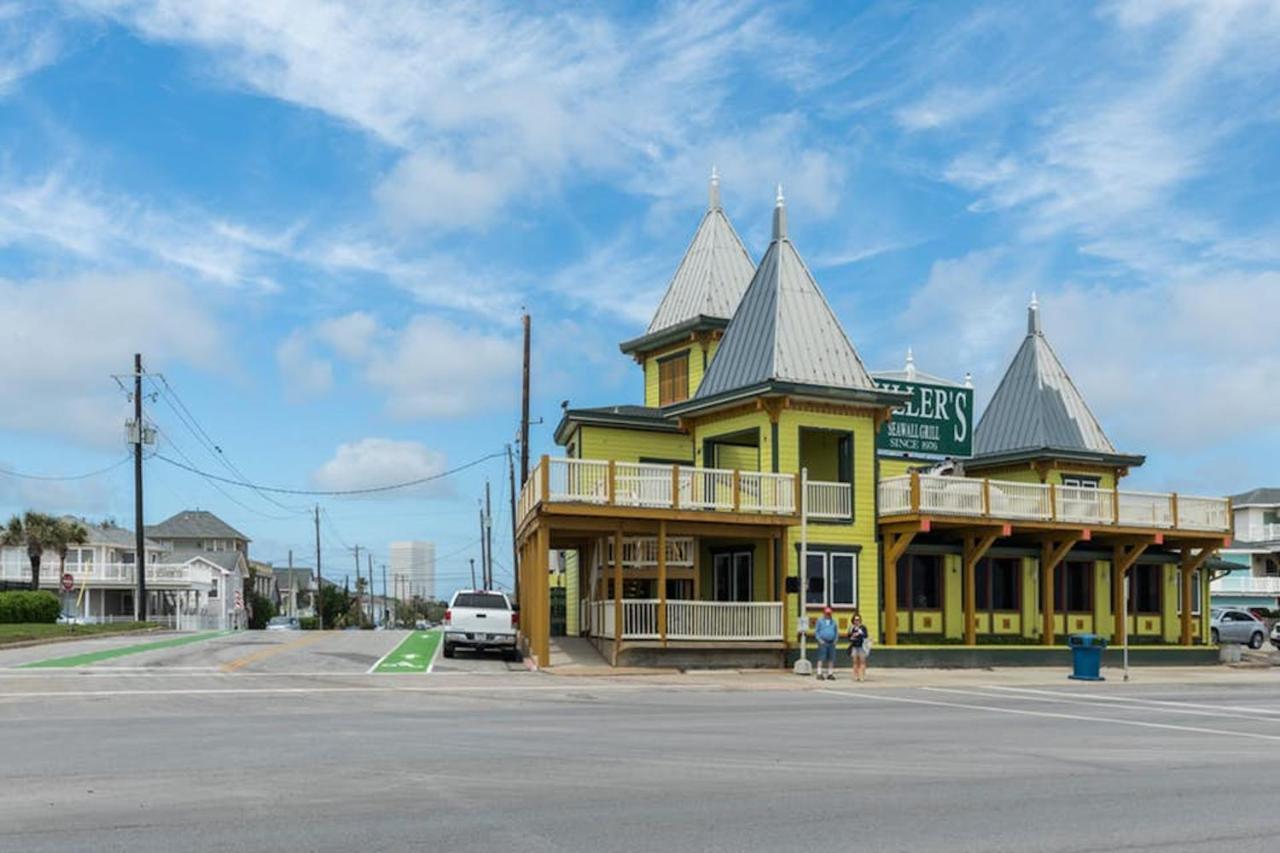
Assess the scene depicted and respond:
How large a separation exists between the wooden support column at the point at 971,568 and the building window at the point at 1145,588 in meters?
8.16

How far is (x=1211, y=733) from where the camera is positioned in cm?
1803

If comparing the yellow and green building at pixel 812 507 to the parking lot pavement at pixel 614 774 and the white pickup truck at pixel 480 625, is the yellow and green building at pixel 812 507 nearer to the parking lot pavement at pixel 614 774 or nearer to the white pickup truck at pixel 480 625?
the white pickup truck at pixel 480 625

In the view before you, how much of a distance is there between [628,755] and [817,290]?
24231 millimetres

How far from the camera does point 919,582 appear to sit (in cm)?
3650

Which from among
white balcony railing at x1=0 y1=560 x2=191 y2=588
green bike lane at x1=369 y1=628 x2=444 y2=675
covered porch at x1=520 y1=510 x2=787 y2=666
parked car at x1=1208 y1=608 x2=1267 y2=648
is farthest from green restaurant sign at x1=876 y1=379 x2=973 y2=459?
white balcony railing at x1=0 y1=560 x2=191 y2=588

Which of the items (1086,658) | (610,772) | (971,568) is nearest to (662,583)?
(971,568)

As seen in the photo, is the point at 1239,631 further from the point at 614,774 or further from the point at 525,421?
the point at 614,774

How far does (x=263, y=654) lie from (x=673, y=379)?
1584 cm

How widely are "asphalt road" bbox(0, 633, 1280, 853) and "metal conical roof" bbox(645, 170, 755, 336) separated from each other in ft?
63.6

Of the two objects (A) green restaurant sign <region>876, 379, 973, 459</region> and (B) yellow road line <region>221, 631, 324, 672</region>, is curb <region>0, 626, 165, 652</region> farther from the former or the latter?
(A) green restaurant sign <region>876, 379, 973, 459</region>

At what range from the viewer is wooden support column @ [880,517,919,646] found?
3378cm

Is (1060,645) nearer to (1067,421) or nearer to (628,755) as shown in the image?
(1067,421)

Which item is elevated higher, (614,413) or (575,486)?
(614,413)

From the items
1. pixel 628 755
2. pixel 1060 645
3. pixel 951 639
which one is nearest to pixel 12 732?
pixel 628 755
